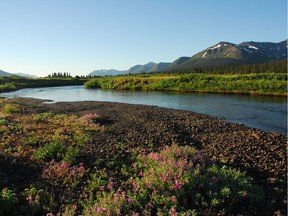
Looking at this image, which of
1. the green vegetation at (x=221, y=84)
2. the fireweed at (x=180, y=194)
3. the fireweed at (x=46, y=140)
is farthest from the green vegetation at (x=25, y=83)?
the fireweed at (x=180, y=194)

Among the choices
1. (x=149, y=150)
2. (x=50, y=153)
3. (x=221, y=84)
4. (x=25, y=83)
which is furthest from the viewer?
(x=25, y=83)

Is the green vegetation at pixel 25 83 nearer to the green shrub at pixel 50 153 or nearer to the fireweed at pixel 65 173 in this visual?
the green shrub at pixel 50 153

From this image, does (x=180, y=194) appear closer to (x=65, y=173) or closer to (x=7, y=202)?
(x=65, y=173)

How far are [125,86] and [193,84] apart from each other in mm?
30036

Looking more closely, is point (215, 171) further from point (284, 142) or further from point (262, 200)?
point (284, 142)

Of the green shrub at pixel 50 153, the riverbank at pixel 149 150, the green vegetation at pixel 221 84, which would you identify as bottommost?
the riverbank at pixel 149 150

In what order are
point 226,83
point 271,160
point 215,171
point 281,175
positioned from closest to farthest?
1. point 215,171
2. point 281,175
3. point 271,160
4. point 226,83

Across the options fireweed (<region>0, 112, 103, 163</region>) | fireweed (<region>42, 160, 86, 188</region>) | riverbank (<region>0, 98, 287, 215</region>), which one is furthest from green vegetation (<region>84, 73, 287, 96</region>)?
fireweed (<region>42, 160, 86, 188</region>)

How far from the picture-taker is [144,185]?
932 centimetres

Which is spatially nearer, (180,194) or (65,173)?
(180,194)

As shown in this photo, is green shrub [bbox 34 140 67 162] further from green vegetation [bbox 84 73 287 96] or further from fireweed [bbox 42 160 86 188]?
green vegetation [bbox 84 73 287 96]

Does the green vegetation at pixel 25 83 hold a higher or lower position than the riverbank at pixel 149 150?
higher

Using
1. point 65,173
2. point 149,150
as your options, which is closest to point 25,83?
point 149,150

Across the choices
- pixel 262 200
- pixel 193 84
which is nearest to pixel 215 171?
pixel 262 200
